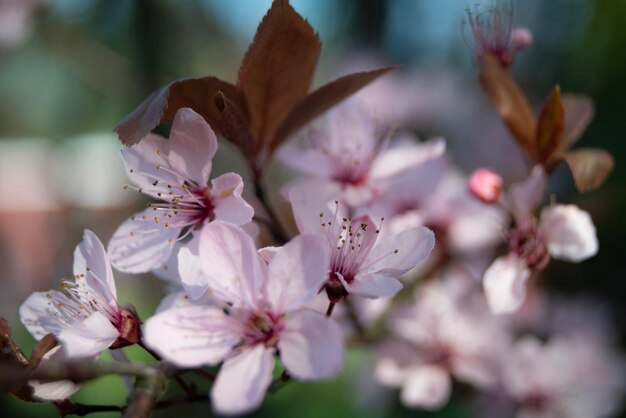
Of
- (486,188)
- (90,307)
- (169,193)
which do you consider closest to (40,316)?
(90,307)

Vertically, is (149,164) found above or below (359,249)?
above

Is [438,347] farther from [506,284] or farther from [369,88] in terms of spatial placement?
[369,88]

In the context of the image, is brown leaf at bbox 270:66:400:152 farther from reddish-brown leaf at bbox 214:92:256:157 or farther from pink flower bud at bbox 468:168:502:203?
pink flower bud at bbox 468:168:502:203

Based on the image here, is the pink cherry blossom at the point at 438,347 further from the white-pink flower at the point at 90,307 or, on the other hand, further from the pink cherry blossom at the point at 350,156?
the white-pink flower at the point at 90,307

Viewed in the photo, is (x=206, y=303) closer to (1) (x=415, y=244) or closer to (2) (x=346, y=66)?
(1) (x=415, y=244)

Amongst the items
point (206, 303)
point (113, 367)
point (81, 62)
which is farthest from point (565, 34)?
point (113, 367)

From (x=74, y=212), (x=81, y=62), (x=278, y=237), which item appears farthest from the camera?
(x=74, y=212)

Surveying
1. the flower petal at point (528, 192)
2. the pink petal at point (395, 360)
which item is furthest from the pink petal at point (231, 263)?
the pink petal at point (395, 360)
